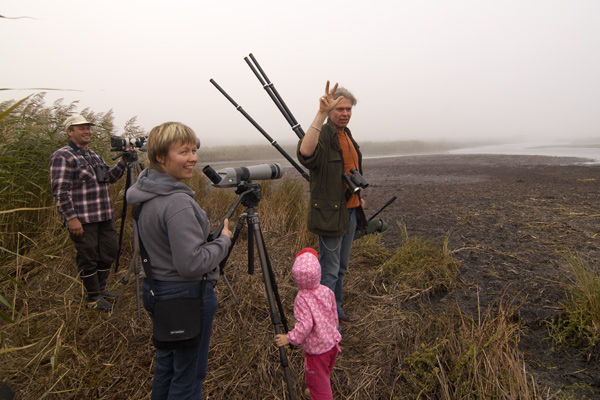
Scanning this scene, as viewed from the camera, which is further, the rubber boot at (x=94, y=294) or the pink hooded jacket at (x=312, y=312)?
the rubber boot at (x=94, y=294)

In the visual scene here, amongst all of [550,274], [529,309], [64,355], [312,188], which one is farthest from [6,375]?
[550,274]

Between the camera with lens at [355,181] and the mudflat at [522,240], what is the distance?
1.26 m

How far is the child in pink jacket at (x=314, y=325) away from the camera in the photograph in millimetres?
1876

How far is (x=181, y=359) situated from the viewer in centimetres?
168

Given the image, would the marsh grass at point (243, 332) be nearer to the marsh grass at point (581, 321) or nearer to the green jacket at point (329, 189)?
the marsh grass at point (581, 321)

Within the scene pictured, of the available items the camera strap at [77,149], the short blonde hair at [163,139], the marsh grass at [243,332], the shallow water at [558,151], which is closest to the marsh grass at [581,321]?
the marsh grass at [243,332]

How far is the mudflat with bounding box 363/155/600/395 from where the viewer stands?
243cm

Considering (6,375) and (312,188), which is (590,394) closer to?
(312,188)

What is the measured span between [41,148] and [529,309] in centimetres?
568

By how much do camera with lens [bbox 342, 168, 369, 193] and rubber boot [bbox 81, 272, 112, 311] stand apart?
2.51m

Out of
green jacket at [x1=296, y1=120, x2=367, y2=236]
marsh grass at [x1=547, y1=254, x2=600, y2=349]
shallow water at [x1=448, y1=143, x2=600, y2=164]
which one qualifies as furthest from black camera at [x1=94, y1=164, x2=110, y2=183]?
shallow water at [x1=448, y1=143, x2=600, y2=164]

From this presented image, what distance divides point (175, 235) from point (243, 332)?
5.38ft

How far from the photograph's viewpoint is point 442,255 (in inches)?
152

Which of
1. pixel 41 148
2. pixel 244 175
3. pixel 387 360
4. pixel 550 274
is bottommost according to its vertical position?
pixel 387 360
